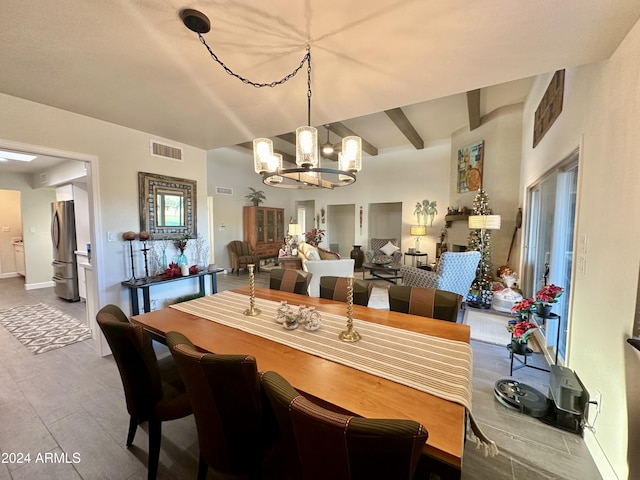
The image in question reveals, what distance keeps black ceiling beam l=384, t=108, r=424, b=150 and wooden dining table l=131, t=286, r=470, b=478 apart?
3985 millimetres

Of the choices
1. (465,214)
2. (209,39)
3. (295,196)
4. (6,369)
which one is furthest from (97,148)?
(295,196)

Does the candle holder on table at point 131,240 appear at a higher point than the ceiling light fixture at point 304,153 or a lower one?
lower

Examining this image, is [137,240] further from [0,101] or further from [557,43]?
[557,43]

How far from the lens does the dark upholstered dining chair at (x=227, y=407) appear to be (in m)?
0.92

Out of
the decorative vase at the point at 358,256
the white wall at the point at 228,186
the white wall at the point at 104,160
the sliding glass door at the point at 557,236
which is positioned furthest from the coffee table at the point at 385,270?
the white wall at the point at 104,160

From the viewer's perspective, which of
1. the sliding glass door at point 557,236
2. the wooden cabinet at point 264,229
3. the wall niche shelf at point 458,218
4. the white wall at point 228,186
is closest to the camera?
the sliding glass door at point 557,236

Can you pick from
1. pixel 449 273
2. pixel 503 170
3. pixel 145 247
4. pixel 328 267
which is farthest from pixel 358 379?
pixel 503 170

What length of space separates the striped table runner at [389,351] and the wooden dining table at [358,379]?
0.14 feet

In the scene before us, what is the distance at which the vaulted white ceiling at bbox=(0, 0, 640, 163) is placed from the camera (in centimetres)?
130

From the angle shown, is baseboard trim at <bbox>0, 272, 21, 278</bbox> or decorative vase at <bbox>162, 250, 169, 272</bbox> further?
baseboard trim at <bbox>0, 272, 21, 278</bbox>

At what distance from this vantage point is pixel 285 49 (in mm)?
1633

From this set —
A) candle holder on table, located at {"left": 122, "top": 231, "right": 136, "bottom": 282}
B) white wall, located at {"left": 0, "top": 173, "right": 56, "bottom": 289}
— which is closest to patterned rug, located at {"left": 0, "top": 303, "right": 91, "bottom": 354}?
candle holder on table, located at {"left": 122, "top": 231, "right": 136, "bottom": 282}

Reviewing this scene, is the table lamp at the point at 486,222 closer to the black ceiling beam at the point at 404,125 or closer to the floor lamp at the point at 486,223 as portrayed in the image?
the floor lamp at the point at 486,223

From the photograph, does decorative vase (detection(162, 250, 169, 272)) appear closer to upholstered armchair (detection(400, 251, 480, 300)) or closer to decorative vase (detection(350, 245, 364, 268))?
upholstered armchair (detection(400, 251, 480, 300))
